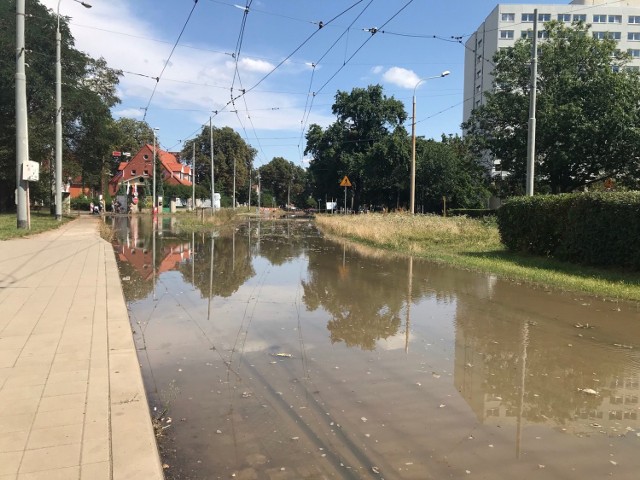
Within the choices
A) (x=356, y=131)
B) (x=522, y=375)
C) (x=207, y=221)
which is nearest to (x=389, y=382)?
(x=522, y=375)

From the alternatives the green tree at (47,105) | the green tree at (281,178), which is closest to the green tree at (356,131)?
the green tree at (47,105)

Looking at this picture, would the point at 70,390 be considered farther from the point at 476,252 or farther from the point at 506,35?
the point at 506,35

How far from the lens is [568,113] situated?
29625 millimetres

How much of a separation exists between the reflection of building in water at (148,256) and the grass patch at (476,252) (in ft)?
26.6

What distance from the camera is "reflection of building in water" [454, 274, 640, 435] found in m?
4.42

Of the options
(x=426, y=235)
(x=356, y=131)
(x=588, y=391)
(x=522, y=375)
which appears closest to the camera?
(x=588, y=391)

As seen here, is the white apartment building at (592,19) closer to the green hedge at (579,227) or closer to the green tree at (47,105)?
the green tree at (47,105)

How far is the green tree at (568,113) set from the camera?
97.0 feet

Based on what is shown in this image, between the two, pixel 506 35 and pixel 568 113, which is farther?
pixel 506 35

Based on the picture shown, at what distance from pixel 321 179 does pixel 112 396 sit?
59.3 m

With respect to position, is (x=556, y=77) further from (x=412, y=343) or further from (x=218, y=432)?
(x=218, y=432)

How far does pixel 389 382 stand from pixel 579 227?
430 inches

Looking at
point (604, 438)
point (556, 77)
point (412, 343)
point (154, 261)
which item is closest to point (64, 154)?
point (154, 261)

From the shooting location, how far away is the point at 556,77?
32344mm
